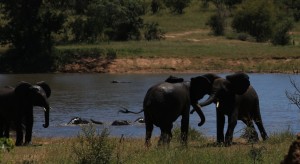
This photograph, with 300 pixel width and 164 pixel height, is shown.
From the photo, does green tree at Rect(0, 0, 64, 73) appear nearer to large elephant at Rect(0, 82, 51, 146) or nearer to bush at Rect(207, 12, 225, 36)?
bush at Rect(207, 12, 225, 36)

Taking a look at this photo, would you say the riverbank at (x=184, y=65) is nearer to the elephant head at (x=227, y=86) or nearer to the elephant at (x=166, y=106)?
the elephant head at (x=227, y=86)

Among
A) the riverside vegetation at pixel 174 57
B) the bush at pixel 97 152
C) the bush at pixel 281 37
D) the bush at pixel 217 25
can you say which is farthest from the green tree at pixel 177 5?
the bush at pixel 97 152

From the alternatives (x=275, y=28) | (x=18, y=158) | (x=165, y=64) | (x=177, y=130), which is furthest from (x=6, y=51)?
(x=18, y=158)

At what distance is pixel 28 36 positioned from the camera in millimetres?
55562

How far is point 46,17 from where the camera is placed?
56.0 metres

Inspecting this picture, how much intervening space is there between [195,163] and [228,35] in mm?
57829

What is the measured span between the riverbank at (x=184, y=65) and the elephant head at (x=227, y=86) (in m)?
34.6

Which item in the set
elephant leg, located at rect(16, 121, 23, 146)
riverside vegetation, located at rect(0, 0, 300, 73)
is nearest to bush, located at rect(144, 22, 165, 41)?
riverside vegetation, located at rect(0, 0, 300, 73)

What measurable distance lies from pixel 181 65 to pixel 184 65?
8.0 inches

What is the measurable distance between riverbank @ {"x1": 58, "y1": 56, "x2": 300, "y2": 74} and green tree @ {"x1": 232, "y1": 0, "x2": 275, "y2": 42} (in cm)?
1472

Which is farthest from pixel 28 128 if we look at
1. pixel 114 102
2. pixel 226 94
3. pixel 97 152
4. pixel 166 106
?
pixel 114 102

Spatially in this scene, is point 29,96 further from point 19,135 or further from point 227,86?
point 227,86

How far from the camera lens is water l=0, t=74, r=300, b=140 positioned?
920 inches

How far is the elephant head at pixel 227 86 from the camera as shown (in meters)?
16.8
